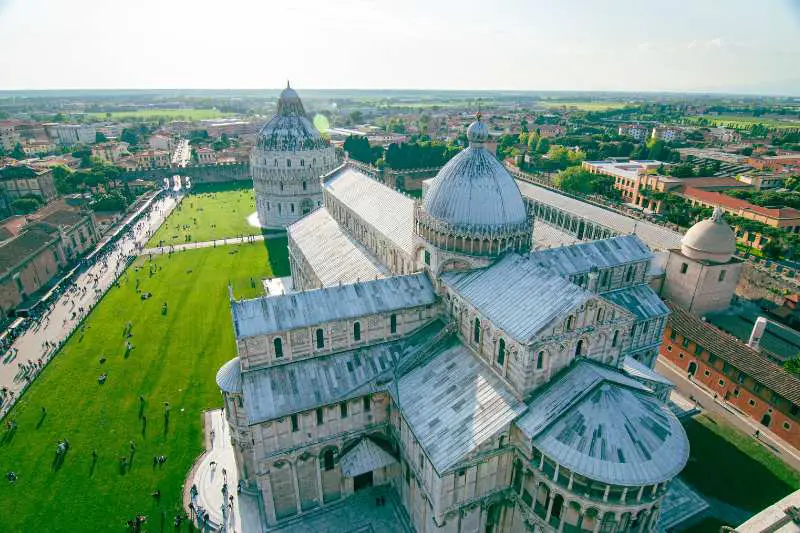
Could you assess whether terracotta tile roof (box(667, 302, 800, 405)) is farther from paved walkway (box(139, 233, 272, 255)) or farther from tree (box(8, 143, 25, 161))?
tree (box(8, 143, 25, 161))

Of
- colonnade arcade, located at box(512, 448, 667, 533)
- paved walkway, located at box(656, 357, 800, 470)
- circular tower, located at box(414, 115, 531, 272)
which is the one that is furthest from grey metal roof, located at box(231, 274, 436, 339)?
paved walkway, located at box(656, 357, 800, 470)

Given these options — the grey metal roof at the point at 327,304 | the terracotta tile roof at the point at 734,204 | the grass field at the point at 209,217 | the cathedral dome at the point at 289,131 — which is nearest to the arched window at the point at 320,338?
the grey metal roof at the point at 327,304

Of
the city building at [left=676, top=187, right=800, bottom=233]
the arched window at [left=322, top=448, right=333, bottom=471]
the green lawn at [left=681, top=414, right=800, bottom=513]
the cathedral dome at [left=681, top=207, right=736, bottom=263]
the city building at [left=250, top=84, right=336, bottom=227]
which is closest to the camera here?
the arched window at [left=322, top=448, right=333, bottom=471]

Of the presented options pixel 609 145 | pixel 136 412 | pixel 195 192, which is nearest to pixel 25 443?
pixel 136 412

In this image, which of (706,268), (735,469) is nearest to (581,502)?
(735,469)

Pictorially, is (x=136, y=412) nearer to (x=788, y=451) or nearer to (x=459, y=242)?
(x=459, y=242)

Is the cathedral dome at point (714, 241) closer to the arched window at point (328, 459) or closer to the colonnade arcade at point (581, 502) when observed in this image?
the colonnade arcade at point (581, 502)
